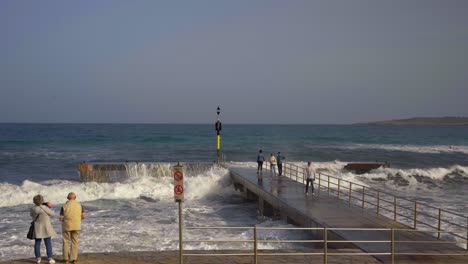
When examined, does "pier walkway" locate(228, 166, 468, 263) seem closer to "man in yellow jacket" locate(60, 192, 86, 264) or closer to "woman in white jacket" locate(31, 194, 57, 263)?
"man in yellow jacket" locate(60, 192, 86, 264)

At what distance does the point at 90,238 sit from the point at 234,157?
40.5 m

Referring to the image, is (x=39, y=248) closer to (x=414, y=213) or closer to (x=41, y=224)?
(x=41, y=224)

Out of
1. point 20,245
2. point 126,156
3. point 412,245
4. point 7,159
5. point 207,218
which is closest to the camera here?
point 412,245

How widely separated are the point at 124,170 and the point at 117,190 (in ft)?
18.1

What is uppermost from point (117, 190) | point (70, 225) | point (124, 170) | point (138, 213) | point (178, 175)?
point (178, 175)

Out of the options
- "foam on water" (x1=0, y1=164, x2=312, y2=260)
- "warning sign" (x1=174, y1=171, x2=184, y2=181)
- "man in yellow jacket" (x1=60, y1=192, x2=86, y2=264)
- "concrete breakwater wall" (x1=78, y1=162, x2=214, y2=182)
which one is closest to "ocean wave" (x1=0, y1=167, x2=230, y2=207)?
"foam on water" (x1=0, y1=164, x2=312, y2=260)

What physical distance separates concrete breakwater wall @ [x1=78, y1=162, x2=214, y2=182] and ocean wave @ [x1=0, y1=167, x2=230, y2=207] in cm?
249

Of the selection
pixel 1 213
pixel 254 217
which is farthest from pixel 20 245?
pixel 254 217

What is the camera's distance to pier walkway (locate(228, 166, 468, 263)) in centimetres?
1030

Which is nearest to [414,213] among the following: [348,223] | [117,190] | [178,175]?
[348,223]

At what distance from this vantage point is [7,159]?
48.8 metres

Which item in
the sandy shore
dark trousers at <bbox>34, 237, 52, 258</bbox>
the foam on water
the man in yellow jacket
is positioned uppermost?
the man in yellow jacket

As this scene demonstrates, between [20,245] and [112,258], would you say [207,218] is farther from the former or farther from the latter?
[112,258]

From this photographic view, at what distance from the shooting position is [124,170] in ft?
101
